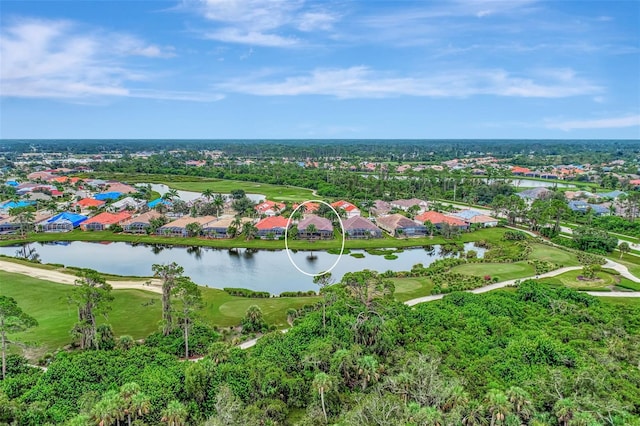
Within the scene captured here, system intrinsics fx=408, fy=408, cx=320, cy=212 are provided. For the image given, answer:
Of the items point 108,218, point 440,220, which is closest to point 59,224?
point 108,218

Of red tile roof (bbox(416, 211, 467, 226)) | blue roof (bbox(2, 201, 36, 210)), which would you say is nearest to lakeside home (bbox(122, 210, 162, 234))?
blue roof (bbox(2, 201, 36, 210))

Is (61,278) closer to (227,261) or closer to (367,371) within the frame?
(227,261)

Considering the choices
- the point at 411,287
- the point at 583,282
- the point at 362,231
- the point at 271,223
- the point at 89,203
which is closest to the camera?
the point at 411,287

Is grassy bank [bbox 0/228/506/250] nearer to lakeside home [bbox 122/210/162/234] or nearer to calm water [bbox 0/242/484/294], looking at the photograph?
calm water [bbox 0/242/484/294]

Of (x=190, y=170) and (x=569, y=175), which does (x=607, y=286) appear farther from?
(x=190, y=170)

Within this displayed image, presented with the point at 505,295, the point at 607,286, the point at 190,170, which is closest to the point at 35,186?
the point at 190,170

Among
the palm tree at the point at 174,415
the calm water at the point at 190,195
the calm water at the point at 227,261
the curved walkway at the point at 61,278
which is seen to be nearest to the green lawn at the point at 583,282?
the calm water at the point at 227,261

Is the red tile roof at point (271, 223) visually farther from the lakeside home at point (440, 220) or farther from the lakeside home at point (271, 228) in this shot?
the lakeside home at point (440, 220)
